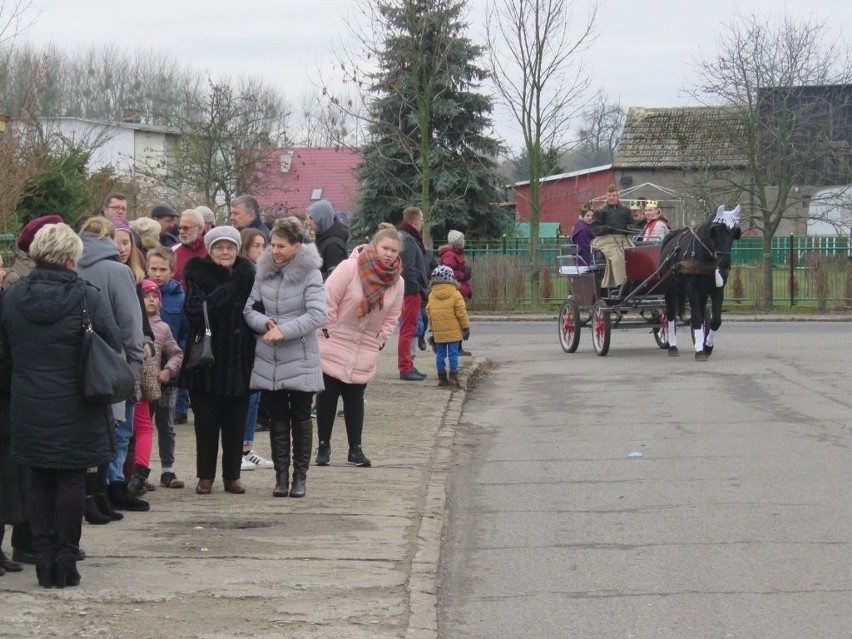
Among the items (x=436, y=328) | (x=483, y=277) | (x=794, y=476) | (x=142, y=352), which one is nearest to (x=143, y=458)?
(x=142, y=352)

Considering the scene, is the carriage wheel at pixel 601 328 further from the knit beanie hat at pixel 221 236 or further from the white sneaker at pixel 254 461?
the knit beanie hat at pixel 221 236

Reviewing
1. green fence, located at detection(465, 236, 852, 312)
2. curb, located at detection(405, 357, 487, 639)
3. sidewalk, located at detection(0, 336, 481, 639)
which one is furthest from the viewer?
green fence, located at detection(465, 236, 852, 312)

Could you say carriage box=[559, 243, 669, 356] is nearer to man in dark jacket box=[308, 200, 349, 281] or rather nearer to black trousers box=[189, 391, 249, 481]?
man in dark jacket box=[308, 200, 349, 281]

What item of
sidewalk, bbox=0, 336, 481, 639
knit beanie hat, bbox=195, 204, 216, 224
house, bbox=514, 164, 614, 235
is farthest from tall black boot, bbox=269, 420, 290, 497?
house, bbox=514, 164, 614, 235

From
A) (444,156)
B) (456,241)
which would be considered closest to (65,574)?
(456,241)

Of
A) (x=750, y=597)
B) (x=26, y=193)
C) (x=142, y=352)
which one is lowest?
(x=750, y=597)

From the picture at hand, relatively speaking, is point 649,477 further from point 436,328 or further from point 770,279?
point 770,279

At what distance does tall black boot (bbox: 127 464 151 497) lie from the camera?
8469mm

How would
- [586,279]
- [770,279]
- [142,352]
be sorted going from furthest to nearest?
[770,279] < [586,279] < [142,352]

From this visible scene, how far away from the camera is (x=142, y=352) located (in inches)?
302

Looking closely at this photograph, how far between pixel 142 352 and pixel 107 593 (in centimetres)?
180

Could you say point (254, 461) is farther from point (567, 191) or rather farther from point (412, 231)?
point (567, 191)

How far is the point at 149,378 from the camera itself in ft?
27.8

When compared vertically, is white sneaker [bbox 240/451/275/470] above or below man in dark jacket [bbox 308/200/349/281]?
below
